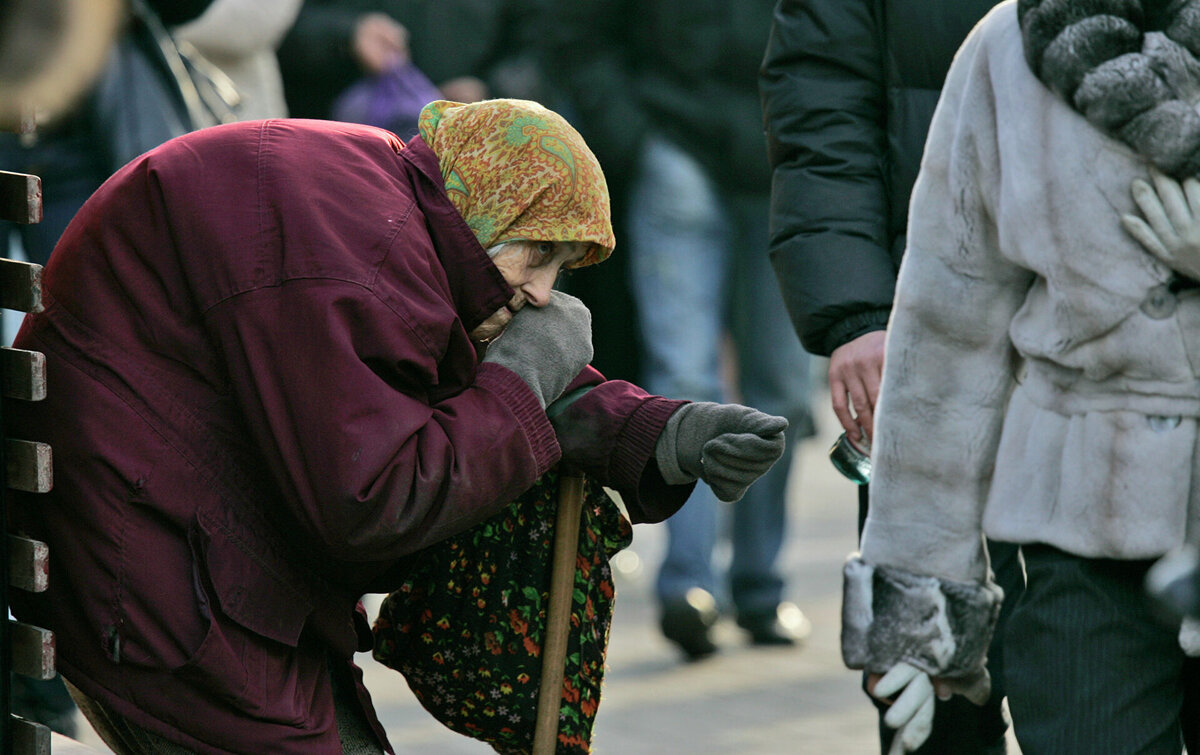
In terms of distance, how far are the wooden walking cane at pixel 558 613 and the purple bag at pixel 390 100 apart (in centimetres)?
308

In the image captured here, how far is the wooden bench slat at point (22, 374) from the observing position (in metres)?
2.29

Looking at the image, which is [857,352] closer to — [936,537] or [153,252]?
[936,537]

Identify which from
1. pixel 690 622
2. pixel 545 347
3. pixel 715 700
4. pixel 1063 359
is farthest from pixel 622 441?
pixel 690 622

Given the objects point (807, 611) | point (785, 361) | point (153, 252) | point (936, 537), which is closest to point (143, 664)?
point (153, 252)

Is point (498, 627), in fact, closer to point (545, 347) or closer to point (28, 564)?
point (545, 347)

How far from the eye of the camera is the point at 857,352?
3.03m

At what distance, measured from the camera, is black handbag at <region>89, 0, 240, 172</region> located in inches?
167

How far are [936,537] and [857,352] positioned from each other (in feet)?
1.84

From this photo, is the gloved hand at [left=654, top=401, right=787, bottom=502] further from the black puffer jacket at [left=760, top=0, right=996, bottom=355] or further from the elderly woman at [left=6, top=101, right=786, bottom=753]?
the black puffer jacket at [left=760, top=0, right=996, bottom=355]

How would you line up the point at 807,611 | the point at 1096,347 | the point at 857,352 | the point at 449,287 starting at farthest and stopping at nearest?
the point at 807,611 → the point at 857,352 → the point at 449,287 → the point at 1096,347

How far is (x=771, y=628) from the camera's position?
17.9ft

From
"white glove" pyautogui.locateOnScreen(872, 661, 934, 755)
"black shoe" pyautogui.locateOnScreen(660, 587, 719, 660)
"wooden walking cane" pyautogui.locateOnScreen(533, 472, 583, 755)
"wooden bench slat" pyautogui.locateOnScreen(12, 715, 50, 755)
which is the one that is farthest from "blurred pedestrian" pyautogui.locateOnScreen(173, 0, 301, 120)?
"white glove" pyautogui.locateOnScreen(872, 661, 934, 755)

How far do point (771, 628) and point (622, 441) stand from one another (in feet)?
9.66

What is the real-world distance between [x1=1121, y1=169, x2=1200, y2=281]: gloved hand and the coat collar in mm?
853
